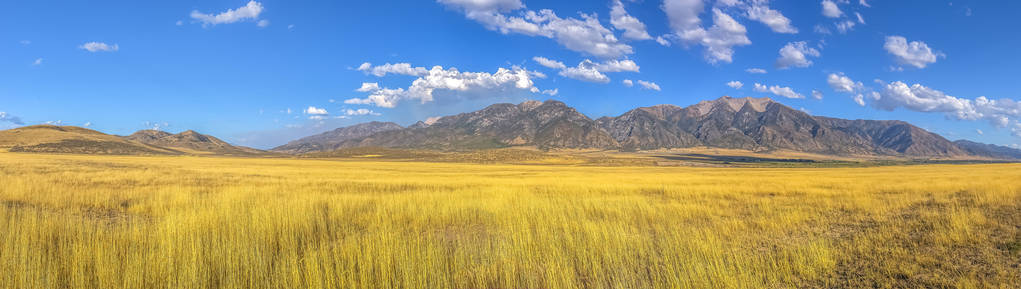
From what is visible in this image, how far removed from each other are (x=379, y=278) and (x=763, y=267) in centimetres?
546

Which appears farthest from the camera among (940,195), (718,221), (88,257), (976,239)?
(940,195)

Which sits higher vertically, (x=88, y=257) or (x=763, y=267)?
(x=88, y=257)

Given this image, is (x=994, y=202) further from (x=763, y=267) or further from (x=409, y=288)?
(x=409, y=288)

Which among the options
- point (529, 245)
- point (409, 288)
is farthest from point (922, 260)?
point (409, 288)

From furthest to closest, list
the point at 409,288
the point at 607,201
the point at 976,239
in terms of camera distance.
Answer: the point at 607,201 → the point at 976,239 → the point at 409,288

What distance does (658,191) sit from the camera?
62.1ft

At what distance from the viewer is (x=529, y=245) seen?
6.71m

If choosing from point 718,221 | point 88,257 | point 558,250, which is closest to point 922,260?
point 718,221

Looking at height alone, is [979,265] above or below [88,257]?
below

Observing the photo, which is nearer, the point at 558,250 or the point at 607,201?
the point at 558,250

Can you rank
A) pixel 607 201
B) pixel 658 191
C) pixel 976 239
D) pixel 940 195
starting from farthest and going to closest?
pixel 658 191, pixel 940 195, pixel 607 201, pixel 976 239

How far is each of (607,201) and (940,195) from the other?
517 inches

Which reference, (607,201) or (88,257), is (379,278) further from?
(607,201)

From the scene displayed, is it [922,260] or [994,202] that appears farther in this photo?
[994,202]
